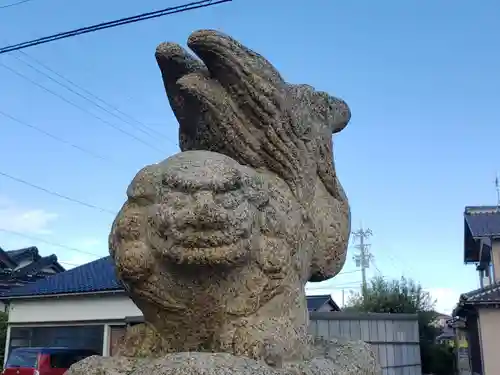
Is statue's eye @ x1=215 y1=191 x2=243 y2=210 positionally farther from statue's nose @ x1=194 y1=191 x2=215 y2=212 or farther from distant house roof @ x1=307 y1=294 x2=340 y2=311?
distant house roof @ x1=307 y1=294 x2=340 y2=311

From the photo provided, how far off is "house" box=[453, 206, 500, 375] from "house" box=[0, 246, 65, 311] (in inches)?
427

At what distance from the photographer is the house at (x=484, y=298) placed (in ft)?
32.4

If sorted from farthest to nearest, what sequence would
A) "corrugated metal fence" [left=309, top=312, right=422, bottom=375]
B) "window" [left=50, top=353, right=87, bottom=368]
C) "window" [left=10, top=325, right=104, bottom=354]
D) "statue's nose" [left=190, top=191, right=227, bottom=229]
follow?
"window" [left=10, top=325, right=104, bottom=354] → "window" [left=50, top=353, right=87, bottom=368] → "corrugated metal fence" [left=309, top=312, right=422, bottom=375] → "statue's nose" [left=190, top=191, right=227, bottom=229]

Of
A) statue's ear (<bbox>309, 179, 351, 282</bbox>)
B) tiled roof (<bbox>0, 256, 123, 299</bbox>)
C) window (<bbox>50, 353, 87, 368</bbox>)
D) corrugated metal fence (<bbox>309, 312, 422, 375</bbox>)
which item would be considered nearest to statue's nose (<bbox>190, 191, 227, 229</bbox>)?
statue's ear (<bbox>309, 179, 351, 282</bbox>)

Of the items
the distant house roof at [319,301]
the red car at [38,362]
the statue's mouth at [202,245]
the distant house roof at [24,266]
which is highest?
the distant house roof at [24,266]

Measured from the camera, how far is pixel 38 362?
8.27 m

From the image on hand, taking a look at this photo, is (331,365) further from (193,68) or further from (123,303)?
(123,303)

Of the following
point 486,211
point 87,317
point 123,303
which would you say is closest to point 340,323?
point 123,303

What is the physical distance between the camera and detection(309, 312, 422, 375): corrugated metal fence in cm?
508

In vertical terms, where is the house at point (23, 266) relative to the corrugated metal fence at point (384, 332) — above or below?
above

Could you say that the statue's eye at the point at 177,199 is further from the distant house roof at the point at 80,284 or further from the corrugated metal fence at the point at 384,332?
the distant house roof at the point at 80,284

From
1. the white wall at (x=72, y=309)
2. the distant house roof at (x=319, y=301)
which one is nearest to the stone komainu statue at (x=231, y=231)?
the white wall at (x=72, y=309)

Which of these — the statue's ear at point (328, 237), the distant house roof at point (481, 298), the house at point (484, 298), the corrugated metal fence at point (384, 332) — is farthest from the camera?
the house at point (484, 298)

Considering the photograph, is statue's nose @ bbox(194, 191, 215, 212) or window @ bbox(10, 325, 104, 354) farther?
window @ bbox(10, 325, 104, 354)
